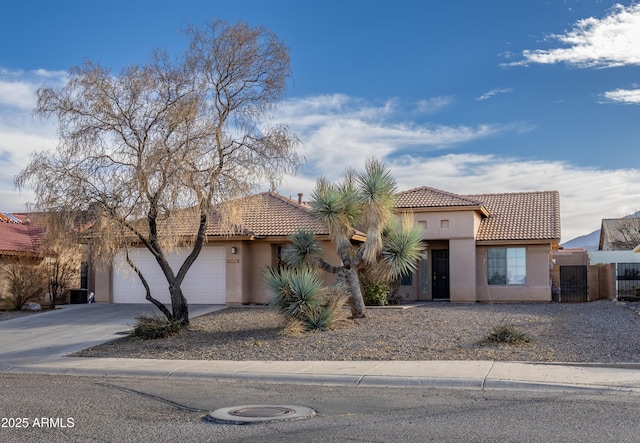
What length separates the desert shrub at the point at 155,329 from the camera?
18.4 meters

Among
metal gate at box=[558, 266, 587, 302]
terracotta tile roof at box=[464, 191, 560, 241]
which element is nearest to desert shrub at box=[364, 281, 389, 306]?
terracotta tile roof at box=[464, 191, 560, 241]

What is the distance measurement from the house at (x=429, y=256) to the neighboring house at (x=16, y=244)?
Answer: 2699 mm

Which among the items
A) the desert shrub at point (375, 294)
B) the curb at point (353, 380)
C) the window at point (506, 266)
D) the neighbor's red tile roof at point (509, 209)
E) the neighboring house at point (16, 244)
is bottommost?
the curb at point (353, 380)

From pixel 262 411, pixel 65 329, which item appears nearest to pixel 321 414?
pixel 262 411

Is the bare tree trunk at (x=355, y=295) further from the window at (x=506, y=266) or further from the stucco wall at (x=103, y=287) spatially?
the stucco wall at (x=103, y=287)

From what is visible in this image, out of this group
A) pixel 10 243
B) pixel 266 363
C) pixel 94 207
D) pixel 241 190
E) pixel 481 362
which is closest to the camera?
pixel 481 362

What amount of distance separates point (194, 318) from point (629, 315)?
1365 centimetres

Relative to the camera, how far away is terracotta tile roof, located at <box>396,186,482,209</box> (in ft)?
98.3

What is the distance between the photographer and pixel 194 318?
2283 cm

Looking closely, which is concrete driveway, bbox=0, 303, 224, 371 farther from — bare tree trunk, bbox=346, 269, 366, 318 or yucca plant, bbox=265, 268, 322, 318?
bare tree trunk, bbox=346, 269, 366, 318

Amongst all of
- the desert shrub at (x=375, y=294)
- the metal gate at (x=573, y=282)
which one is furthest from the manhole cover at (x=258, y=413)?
the metal gate at (x=573, y=282)

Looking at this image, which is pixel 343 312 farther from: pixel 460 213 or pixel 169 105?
pixel 460 213

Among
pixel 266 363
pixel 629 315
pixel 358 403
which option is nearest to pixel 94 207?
pixel 266 363

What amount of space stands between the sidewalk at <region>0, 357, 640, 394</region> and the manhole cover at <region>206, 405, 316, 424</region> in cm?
260
